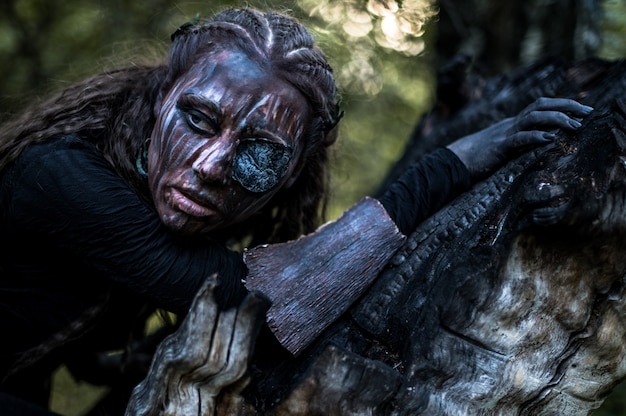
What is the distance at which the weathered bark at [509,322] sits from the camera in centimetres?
177

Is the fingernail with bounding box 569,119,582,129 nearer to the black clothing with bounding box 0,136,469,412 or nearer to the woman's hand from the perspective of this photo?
the woman's hand

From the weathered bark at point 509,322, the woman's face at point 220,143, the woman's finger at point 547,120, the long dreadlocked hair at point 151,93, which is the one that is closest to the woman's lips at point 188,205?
the woman's face at point 220,143

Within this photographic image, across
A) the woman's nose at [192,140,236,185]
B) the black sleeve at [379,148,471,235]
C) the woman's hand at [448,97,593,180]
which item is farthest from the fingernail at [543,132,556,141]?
the woman's nose at [192,140,236,185]

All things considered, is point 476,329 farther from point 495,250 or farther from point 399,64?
point 399,64

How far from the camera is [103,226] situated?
2.04 meters

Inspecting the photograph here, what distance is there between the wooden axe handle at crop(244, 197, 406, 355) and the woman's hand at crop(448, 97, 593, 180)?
447mm

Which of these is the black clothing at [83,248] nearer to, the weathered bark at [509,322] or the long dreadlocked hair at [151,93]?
the long dreadlocked hair at [151,93]

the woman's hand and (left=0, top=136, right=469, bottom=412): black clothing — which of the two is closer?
(left=0, top=136, right=469, bottom=412): black clothing

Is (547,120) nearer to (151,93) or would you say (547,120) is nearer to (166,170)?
(166,170)

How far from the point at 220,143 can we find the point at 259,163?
0.49 feet

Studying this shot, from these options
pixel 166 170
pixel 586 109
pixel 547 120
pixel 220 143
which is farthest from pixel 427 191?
pixel 166 170

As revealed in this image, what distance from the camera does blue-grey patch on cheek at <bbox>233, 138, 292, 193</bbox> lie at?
215 cm

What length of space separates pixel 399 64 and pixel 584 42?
1.42 meters

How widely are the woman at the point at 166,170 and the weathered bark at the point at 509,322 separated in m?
0.30
